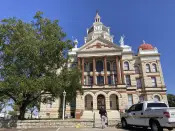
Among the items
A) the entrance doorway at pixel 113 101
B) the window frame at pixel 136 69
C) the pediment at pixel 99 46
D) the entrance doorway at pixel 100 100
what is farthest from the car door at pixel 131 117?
the window frame at pixel 136 69

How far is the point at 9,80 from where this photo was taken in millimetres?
15727

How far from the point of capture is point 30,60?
1755 cm

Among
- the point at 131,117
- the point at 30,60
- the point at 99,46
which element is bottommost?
the point at 131,117

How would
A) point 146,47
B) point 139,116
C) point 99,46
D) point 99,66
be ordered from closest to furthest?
1. point 139,116
2. point 99,46
3. point 99,66
4. point 146,47

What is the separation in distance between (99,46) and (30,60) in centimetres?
2111

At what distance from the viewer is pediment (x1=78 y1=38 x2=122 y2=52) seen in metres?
35.2

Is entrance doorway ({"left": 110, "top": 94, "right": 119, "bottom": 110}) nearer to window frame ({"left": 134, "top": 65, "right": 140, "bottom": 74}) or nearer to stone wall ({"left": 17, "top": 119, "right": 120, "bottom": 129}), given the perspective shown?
window frame ({"left": 134, "top": 65, "right": 140, "bottom": 74})

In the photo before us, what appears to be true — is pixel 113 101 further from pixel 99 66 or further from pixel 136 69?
pixel 136 69

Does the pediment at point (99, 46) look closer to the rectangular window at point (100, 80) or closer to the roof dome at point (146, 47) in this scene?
the rectangular window at point (100, 80)

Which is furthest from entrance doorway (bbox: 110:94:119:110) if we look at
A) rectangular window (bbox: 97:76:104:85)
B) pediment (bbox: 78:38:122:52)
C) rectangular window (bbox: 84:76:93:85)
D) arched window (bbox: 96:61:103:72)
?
pediment (bbox: 78:38:122:52)

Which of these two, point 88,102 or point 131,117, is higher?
point 88,102

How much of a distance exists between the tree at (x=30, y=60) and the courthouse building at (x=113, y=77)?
13131 mm

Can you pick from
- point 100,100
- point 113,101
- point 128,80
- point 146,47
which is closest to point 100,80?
point 100,100

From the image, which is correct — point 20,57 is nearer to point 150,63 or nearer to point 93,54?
point 93,54
